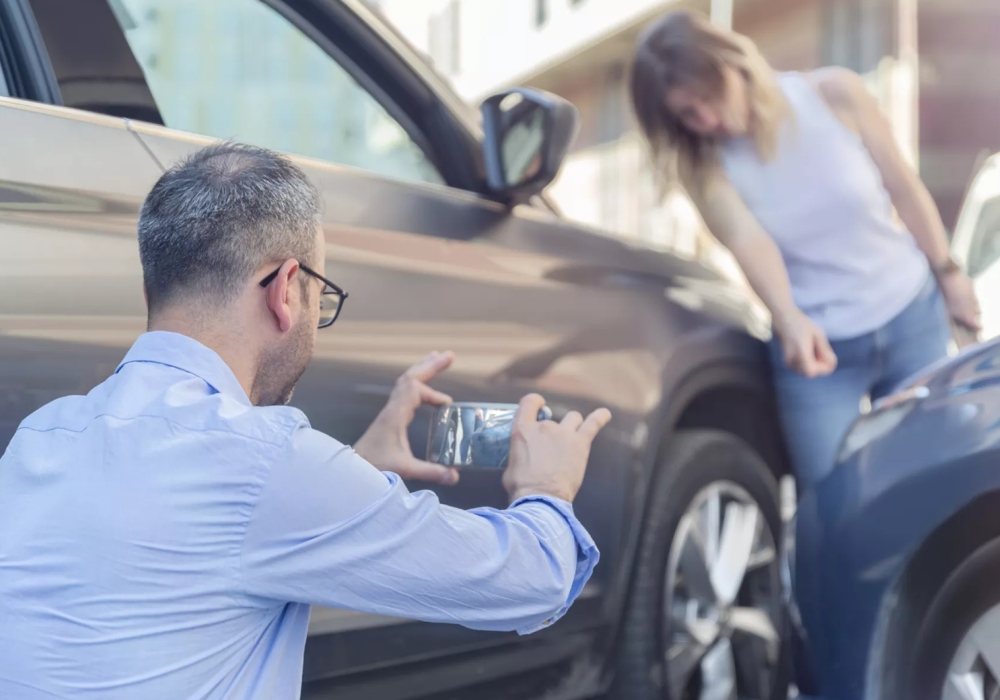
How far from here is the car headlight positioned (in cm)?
219

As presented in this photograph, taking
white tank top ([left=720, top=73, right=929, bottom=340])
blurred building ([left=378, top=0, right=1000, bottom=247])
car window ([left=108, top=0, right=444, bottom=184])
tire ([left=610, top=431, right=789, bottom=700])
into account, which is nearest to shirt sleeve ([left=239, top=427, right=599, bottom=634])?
car window ([left=108, top=0, right=444, bottom=184])

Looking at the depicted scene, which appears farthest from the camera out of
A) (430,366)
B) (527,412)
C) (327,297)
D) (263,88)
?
A: (263,88)

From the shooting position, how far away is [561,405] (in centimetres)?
250

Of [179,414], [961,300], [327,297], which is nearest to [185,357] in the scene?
[179,414]

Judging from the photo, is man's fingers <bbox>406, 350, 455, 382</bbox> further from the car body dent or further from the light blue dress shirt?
the car body dent

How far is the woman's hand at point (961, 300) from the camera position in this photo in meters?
3.04

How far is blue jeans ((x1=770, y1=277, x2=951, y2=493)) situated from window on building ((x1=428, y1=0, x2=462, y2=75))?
1959 cm

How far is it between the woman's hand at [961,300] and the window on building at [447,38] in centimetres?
1949

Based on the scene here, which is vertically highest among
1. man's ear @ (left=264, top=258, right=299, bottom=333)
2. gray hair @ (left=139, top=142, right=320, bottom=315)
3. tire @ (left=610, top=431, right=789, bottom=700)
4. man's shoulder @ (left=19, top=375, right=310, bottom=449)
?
gray hair @ (left=139, top=142, right=320, bottom=315)

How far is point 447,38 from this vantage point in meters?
21.9

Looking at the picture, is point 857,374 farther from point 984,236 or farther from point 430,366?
point 430,366

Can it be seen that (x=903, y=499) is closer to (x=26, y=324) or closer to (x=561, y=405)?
(x=561, y=405)

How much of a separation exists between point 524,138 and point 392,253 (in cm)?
48

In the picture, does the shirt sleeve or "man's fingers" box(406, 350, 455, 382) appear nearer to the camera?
the shirt sleeve
